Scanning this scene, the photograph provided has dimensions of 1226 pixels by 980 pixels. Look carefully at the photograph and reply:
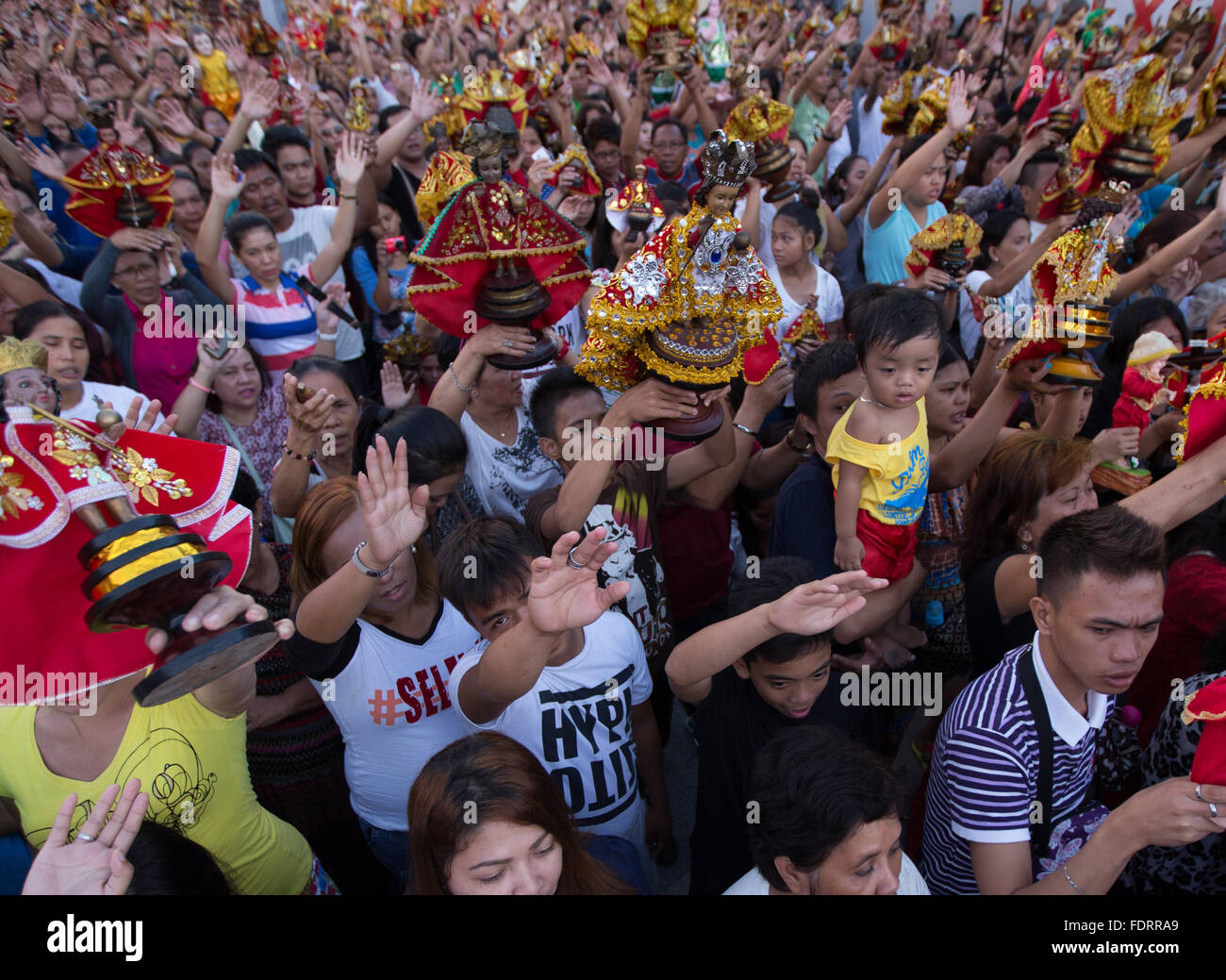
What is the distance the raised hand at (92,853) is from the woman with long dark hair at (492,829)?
538 mm

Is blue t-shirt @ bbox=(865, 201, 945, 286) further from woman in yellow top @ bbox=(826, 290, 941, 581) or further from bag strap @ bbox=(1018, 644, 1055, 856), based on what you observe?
bag strap @ bbox=(1018, 644, 1055, 856)

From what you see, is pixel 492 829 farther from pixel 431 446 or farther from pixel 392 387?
pixel 392 387

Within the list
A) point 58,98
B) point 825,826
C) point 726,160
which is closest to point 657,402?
point 726,160

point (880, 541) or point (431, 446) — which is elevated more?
point (431, 446)

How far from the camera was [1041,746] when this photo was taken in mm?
1720

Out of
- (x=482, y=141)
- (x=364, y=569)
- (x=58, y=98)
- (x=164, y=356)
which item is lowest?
(x=364, y=569)

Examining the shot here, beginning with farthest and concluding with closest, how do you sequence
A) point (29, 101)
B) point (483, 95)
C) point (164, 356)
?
point (29, 101) < point (483, 95) < point (164, 356)

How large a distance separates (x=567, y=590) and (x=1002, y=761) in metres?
1.03

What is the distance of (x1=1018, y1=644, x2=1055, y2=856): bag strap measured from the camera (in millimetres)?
1721

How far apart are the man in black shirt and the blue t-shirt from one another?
3331mm

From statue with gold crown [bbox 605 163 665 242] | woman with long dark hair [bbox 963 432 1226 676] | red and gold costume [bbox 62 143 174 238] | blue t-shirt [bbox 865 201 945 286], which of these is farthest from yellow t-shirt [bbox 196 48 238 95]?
woman with long dark hair [bbox 963 432 1226 676]

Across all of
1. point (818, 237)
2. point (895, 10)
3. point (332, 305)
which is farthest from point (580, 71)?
point (332, 305)
